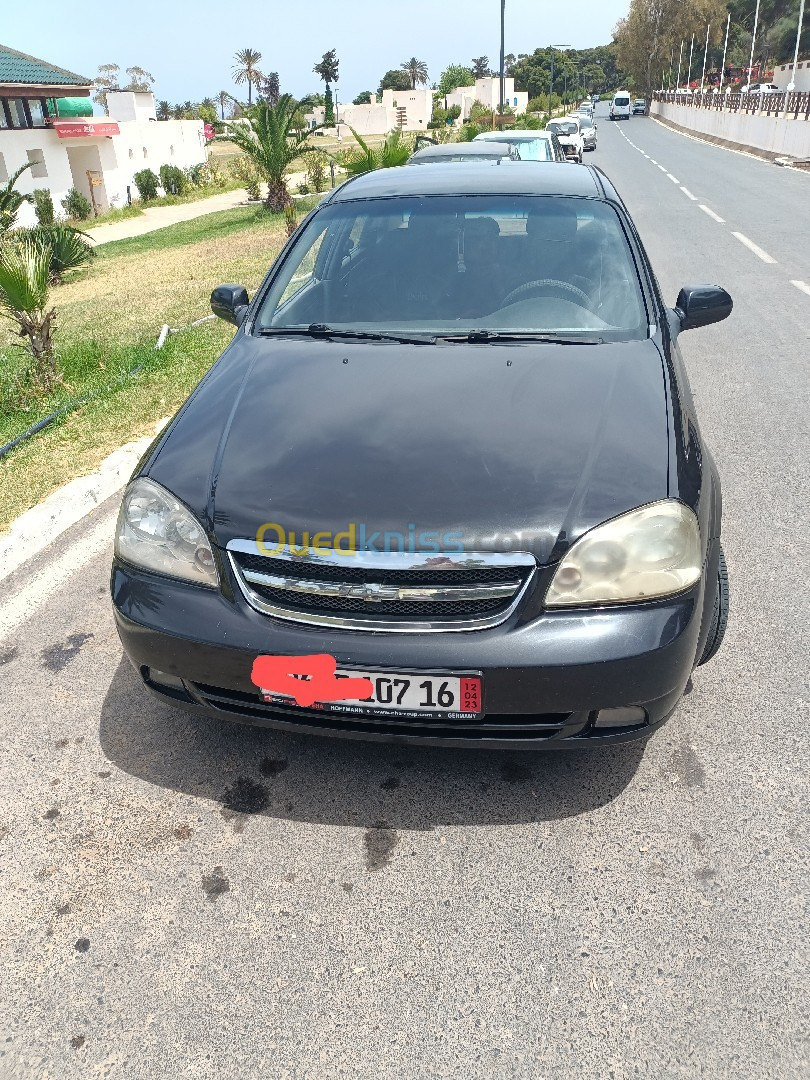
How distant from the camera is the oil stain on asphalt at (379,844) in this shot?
95.9 inches

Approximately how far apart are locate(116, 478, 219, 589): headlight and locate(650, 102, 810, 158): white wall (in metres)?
31.5

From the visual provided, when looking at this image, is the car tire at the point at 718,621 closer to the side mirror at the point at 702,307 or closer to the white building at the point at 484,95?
the side mirror at the point at 702,307

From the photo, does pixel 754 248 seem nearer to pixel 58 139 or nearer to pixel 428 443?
pixel 428 443

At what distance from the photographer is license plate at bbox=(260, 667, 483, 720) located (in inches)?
89.4

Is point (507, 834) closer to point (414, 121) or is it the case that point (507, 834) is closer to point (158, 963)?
point (158, 963)

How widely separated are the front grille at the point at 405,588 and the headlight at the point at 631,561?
4.9 inches

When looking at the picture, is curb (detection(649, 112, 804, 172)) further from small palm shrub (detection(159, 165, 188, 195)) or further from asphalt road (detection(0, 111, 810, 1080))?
asphalt road (detection(0, 111, 810, 1080))

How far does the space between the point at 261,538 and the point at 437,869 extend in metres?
1.01

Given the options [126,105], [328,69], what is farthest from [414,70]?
[126,105]

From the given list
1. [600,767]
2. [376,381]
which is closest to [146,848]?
[600,767]

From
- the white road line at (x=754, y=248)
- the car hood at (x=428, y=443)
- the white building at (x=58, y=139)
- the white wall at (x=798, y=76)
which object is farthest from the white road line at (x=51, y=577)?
the white wall at (x=798, y=76)

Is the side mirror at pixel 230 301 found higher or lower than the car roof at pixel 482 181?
lower

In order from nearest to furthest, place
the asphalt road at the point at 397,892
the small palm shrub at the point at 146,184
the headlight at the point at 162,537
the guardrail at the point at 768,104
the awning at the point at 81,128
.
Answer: the asphalt road at the point at 397,892 < the headlight at the point at 162,537 < the guardrail at the point at 768,104 < the awning at the point at 81,128 < the small palm shrub at the point at 146,184

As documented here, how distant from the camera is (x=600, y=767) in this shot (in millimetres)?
2758
